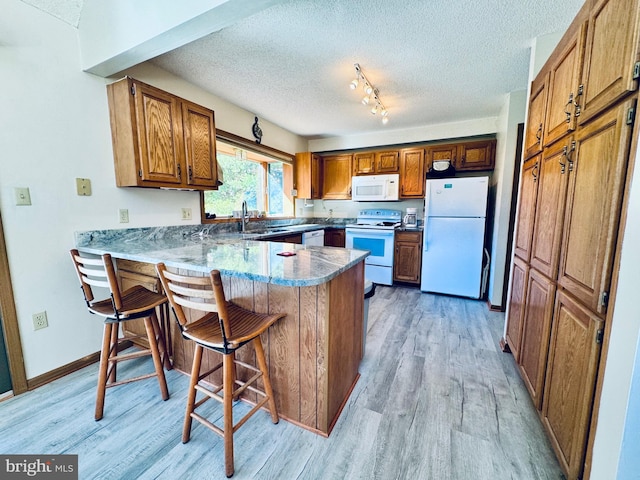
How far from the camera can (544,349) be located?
1.35 m

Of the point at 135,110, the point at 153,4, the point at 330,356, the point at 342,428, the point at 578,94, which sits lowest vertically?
the point at 342,428

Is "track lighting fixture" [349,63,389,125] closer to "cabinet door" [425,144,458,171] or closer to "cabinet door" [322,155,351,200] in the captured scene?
"cabinet door" [425,144,458,171]

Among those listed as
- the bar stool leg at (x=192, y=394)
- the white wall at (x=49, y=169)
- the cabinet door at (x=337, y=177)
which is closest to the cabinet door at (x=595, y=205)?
the bar stool leg at (x=192, y=394)

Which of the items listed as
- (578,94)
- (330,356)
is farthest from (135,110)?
(578,94)

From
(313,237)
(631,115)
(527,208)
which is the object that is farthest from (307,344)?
(313,237)

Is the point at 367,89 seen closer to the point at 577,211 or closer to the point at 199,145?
the point at 199,145

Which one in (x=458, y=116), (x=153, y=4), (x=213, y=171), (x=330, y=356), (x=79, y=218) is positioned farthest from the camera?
(x=458, y=116)

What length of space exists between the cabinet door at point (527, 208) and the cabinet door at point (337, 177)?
2830 mm

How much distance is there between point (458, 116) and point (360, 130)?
4.65ft

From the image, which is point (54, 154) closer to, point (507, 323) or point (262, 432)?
point (262, 432)

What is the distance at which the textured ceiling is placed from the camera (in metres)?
1.66

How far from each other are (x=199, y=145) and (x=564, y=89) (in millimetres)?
2615

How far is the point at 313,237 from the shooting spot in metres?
4.04

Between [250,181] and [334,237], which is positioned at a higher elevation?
[250,181]
